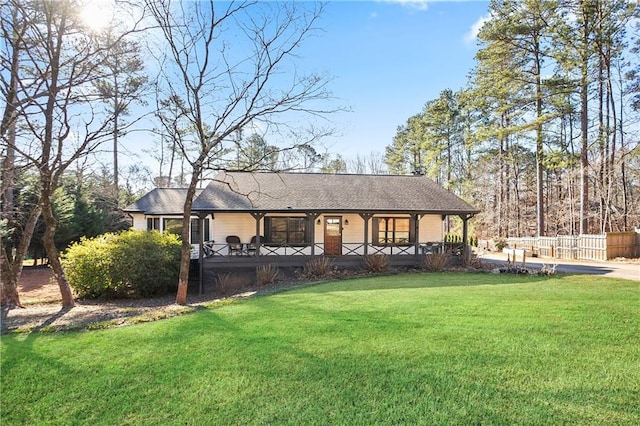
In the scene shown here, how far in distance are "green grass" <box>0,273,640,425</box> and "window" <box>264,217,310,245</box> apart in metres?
9.03

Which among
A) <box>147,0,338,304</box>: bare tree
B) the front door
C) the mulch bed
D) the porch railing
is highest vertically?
<box>147,0,338,304</box>: bare tree

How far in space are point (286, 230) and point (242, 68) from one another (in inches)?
303

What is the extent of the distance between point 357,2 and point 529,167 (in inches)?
1169

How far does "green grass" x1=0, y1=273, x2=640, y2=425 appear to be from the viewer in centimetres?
362

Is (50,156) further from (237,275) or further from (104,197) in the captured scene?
(104,197)

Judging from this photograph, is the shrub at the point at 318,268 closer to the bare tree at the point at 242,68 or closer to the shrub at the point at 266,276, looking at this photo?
the shrub at the point at 266,276

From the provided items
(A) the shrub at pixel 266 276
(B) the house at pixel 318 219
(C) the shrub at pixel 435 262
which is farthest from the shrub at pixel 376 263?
(A) the shrub at pixel 266 276

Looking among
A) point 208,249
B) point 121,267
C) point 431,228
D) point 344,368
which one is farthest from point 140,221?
point 344,368

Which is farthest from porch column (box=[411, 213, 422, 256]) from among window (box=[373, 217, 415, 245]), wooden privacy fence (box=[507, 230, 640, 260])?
wooden privacy fence (box=[507, 230, 640, 260])

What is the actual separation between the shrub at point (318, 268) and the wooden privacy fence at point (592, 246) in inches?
559

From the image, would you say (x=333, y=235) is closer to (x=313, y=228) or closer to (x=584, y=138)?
(x=313, y=228)

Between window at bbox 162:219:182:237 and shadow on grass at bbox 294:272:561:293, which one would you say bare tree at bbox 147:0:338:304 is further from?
window at bbox 162:219:182:237

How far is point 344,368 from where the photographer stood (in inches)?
→ 177

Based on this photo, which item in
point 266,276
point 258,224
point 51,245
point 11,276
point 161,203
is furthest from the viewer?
point 161,203
